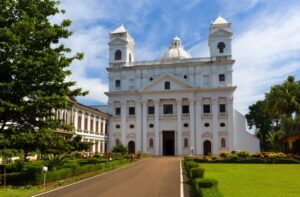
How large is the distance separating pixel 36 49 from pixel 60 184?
7.27m

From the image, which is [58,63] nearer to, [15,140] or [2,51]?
[2,51]

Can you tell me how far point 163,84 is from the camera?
2274 inches

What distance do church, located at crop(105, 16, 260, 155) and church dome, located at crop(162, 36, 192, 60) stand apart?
749 millimetres

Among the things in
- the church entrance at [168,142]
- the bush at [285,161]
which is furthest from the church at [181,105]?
the bush at [285,161]

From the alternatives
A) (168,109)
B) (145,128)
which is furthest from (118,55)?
(145,128)

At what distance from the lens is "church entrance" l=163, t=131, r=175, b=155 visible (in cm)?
5841

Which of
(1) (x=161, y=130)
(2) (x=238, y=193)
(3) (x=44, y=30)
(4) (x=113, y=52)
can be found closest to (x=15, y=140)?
(3) (x=44, y=30)

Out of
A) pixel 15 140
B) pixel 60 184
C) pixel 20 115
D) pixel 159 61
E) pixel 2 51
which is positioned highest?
pixel 159 61

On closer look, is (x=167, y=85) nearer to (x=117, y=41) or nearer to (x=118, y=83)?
(x=118, y=83)

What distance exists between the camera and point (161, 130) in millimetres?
57938

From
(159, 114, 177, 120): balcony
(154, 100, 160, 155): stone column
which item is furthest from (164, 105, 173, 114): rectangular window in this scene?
(154, 100, 160, 155): stone column

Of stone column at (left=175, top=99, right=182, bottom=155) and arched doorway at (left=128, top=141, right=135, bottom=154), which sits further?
arched doorway at (left=128, top=141, right=135, bottom=154)

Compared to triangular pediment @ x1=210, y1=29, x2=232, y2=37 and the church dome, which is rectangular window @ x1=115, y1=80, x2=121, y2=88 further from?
triangular pediment @ x1=210, y1=29, x2=232, y2=37

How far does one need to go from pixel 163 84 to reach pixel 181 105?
4.80 metres
